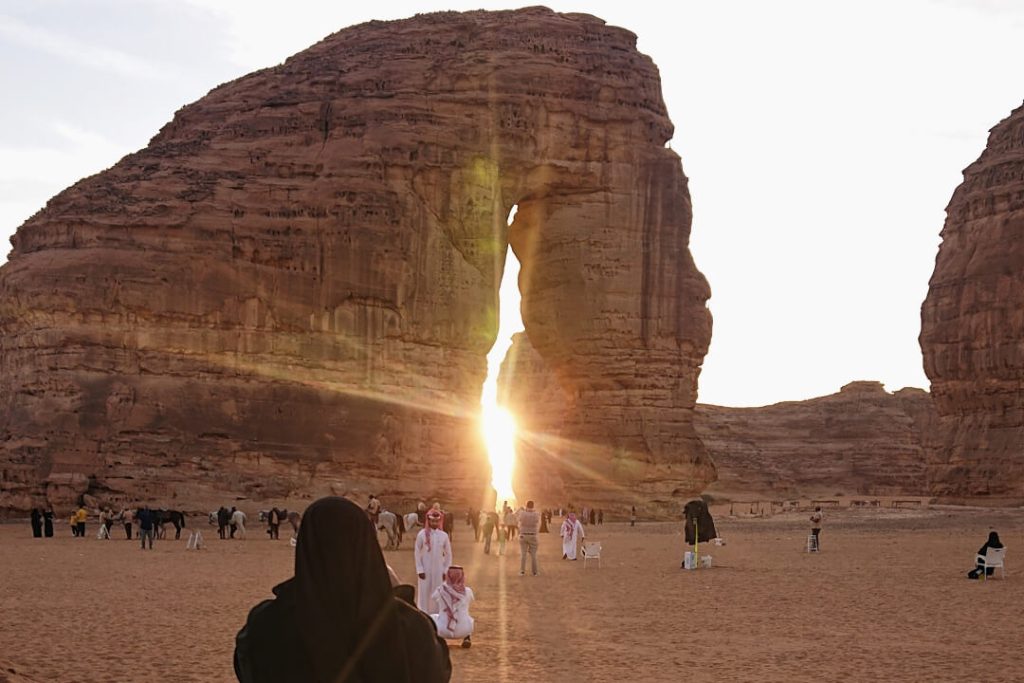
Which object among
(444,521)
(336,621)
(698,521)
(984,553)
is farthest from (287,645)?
(444,521)

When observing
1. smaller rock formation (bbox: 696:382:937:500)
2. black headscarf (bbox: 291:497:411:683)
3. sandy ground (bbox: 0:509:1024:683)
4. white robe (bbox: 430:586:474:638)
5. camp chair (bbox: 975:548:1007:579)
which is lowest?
sandy ground (bbox: 0:509:1024:683)

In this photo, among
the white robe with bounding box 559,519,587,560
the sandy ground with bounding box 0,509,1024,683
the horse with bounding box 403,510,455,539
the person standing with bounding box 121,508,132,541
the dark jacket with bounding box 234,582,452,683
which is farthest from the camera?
the person standing with bounding box 121,508,132,541

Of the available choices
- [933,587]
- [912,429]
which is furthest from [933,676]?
[912,429]

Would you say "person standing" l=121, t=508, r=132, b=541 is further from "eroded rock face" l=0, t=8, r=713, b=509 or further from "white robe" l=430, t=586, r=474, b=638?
"white robe" l=430, t=586, r=474, b=638

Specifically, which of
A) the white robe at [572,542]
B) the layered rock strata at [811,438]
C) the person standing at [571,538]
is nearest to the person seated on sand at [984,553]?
the white robe at [572,542]

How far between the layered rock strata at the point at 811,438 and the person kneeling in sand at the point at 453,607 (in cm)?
7794

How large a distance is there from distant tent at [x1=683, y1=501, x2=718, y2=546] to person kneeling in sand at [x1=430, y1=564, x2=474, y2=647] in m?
13.0

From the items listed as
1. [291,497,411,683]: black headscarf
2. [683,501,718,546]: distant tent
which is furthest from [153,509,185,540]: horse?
[291,497,411,683]: black headscarf

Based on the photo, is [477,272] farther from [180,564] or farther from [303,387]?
[180,564]

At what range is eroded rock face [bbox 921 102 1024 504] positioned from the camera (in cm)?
6319

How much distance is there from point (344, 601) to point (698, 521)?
77.9 feet

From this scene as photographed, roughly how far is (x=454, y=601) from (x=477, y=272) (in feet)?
150

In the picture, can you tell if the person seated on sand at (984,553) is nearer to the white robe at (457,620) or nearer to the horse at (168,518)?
the white robe at (457,620)

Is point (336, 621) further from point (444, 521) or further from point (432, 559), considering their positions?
point (444, 521)
